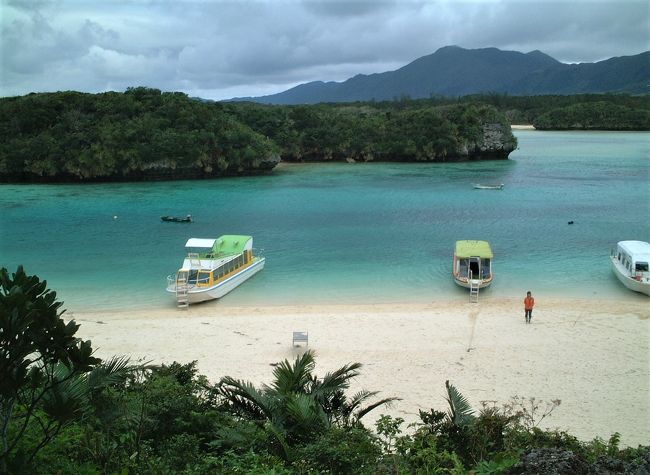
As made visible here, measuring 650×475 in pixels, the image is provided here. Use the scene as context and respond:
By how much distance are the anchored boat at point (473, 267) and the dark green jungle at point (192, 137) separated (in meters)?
40.8

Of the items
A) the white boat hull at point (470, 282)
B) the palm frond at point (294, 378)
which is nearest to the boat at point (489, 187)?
the white boat hull at point (470, 282)

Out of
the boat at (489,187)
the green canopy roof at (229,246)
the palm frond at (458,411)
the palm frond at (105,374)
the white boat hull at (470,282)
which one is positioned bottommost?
the white boat hull at (470,282)

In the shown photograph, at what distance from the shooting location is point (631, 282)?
20.8m

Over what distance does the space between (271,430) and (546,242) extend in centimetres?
2484

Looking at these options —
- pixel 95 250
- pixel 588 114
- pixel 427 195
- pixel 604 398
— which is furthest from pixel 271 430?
pixel 588 114

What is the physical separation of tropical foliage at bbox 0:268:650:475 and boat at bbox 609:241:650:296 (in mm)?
14581

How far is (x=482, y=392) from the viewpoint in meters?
12.5

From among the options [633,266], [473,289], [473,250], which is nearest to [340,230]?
[473,250]

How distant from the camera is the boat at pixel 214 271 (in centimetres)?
2027

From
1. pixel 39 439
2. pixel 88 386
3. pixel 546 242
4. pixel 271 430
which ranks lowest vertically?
pixel 546 242

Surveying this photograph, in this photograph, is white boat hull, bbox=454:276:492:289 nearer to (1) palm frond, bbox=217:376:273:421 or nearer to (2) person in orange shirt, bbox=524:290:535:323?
(2) person in orange shirt, bbox=524:290:535:323

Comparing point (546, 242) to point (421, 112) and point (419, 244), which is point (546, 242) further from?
point (421, 112)

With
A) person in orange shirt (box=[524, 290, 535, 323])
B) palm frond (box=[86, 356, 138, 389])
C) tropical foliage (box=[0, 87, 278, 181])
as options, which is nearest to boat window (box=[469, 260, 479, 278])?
person in orange shirt (box=[524, 290, 535, 323])

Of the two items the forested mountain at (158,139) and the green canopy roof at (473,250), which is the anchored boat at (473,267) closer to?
the green canopy roof at (473,250)
